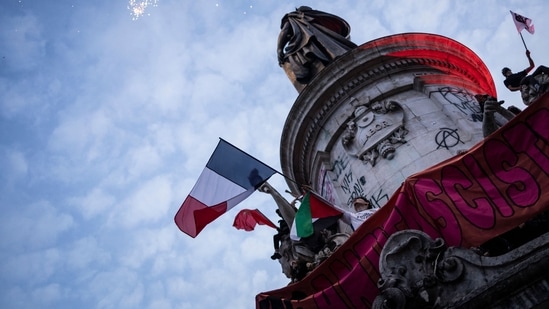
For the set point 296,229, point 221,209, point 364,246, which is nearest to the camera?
point 364,246

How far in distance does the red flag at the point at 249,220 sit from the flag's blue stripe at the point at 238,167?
2.36 m

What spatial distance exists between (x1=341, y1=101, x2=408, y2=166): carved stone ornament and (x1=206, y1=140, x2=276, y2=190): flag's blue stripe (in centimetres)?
235

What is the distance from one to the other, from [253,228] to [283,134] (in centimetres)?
317

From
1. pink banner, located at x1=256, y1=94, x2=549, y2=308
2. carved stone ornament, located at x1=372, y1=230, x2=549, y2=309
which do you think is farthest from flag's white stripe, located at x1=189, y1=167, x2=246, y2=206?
carved stone ornament, located at x1=372, y1=230, x2=549, y2=309

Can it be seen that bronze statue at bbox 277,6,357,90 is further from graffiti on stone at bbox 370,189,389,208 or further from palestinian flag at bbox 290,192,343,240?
palestinian flag at bbox 290,192,343,240

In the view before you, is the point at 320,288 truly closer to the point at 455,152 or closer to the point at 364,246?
the point at 364,246

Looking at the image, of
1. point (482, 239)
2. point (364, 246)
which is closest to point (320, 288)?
point (364, 246)

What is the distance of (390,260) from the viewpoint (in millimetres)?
6496

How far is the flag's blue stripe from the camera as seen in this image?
1128cm

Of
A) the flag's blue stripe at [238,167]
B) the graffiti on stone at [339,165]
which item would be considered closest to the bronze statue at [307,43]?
the graffiti on stone at [339,165]

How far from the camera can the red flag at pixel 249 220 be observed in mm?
13422

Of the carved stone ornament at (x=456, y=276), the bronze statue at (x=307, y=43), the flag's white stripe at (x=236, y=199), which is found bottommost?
the carved stone ornament at (x=456, y=276)

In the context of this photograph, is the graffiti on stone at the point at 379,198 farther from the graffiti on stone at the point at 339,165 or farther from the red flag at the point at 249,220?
the red flag at the point at 249,220

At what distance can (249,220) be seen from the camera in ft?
44.3
